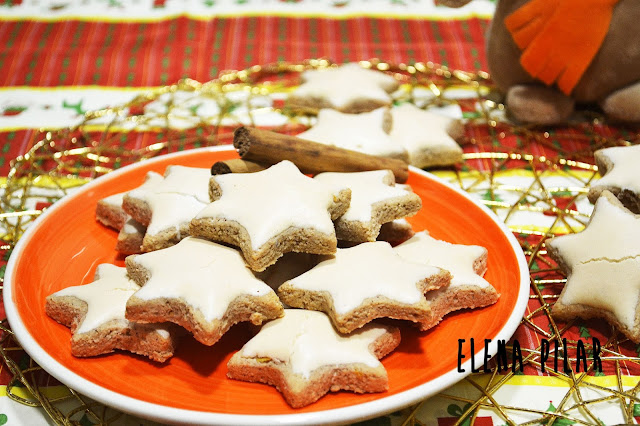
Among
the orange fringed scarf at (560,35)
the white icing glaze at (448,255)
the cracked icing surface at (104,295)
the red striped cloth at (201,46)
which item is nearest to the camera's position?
the cracked icing surface at (104,295)

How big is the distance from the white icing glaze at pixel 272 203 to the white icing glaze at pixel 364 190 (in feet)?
0.16

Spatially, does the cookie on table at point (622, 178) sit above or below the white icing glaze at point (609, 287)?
above

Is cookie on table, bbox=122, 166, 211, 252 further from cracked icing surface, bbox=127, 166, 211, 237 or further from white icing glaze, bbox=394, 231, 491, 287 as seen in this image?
white icing glaze, bbox=394, 231, 491, 287

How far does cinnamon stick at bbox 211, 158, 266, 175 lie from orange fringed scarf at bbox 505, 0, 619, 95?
93 centimetres

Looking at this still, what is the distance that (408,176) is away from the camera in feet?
4.97

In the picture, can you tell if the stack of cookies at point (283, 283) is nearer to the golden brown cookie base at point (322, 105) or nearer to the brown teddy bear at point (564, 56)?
the golden brown cookie base at point (322, 105)

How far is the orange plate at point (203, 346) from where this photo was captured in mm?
948

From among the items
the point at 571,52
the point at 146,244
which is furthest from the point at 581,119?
the point at 146,244

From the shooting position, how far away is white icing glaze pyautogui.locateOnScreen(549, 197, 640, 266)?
123cm

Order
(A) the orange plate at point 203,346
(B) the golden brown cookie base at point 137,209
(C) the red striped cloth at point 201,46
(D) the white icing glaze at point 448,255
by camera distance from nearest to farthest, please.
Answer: (A) the orange plate at point 203,346
(D) the white icing glaze at point 448,255
(B) the golden brown cookie base at point 137,209
(C) the red striped cloth at point 201,46

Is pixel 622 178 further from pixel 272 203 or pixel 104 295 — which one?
pixel 104 295

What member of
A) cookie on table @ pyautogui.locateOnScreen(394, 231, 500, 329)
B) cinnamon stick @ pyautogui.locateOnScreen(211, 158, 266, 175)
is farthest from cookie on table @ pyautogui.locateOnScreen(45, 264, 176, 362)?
cookie on table @ pyautogui.locateOnScreen(394, 231, 500, 329)

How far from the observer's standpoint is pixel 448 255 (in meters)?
1.23

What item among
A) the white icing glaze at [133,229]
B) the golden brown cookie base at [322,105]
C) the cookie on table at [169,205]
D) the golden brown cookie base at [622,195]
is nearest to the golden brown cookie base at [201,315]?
the cookie on table at [169,205]
